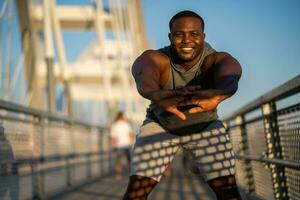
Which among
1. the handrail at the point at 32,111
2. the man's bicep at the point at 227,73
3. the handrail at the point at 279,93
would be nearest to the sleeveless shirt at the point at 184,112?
the man's bicep at the point at 227,73

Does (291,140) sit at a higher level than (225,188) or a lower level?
higher

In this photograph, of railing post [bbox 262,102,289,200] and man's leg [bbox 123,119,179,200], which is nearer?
man's leg [bbox 123,119,179,200]

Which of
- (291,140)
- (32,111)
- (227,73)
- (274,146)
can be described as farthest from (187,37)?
(32,111)

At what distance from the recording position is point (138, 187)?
9.53 feet

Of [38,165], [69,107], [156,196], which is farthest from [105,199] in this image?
[69,107]

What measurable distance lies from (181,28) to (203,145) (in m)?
0.67

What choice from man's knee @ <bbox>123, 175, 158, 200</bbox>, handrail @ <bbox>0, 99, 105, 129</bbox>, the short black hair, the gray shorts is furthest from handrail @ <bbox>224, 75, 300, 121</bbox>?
handrail @ <bbox>0, 99, 105, 129</bbox>

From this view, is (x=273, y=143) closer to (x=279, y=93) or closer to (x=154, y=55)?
(x=279, y=93)

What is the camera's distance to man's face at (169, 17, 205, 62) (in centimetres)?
291

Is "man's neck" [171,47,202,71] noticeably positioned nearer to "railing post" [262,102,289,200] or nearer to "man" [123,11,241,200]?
"man" [123,11,241,200]

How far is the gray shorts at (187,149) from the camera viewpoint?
2.94 m

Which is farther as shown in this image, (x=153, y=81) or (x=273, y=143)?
(x=273, y=143)

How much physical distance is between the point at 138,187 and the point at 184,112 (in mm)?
486

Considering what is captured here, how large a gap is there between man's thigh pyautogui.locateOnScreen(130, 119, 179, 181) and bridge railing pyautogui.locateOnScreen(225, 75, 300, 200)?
888mm
